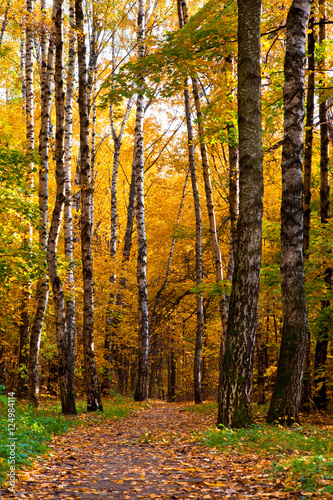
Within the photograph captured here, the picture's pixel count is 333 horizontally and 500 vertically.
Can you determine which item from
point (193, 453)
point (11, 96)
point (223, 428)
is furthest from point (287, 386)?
point (11, 96)

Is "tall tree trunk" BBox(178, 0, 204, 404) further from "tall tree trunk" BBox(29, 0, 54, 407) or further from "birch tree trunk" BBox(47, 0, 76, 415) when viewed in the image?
"birch tree trunk" BBox(47, 0, 76, 415)

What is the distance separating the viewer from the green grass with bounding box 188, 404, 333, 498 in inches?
135

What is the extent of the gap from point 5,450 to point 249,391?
365 centimetres

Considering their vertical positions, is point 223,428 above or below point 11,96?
below

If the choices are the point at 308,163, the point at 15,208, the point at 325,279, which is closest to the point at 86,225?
the point at 15,208

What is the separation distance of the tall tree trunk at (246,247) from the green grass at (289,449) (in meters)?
0.48

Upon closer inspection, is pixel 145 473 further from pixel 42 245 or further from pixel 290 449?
pixel 42 245

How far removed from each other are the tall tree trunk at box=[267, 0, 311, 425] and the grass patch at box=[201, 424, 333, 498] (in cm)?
55

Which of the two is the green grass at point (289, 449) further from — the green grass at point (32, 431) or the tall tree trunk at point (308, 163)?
the tall tree trunk at point (308, 163)

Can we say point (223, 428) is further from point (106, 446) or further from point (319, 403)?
point (319, 403)

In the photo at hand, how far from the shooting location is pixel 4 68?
21.6m

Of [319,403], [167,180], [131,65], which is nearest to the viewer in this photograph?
[131,65]

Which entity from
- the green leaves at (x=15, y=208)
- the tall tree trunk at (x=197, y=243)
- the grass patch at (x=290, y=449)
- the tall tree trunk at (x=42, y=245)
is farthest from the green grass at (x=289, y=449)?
the tall tree trunk at (x=197, y=243)

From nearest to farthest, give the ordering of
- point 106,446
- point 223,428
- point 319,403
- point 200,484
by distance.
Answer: point 200,484 → point 223,428 → point 106,446 → point 319,403
